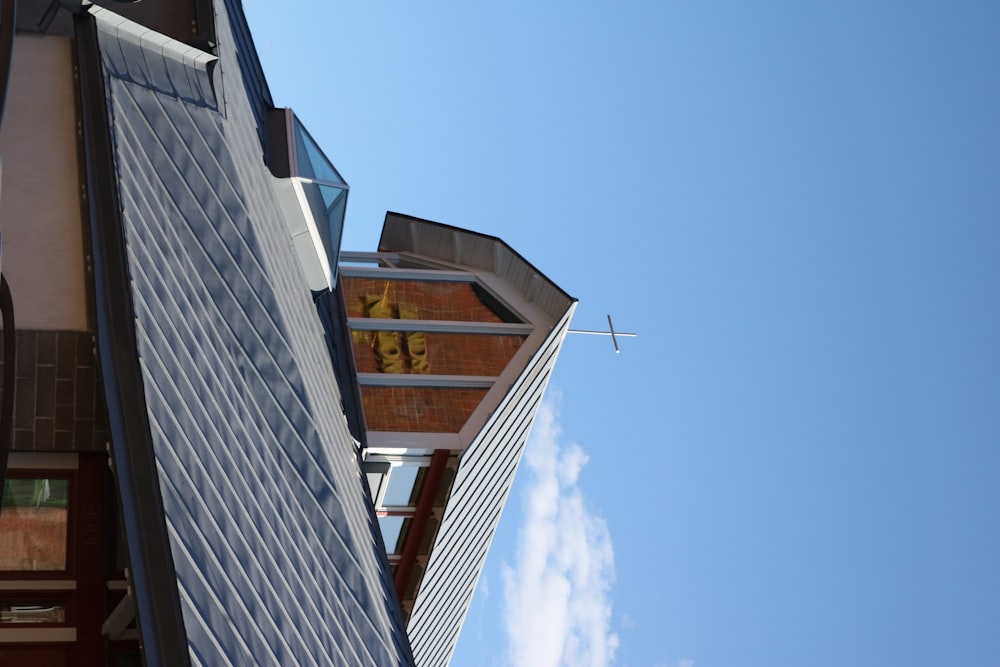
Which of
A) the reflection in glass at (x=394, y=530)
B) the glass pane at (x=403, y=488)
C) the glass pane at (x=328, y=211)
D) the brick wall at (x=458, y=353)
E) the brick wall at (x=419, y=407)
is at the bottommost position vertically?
the reflection in glass at (x=394, y=530)

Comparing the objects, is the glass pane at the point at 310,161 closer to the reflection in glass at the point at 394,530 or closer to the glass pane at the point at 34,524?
the reflection in glass at the point at 394,530

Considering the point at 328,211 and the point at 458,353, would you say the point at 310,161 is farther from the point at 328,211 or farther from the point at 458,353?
the point at 458,353

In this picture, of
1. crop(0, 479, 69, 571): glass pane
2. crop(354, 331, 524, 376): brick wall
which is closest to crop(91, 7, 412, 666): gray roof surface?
crop(0, 479, 69, 571): glass pane

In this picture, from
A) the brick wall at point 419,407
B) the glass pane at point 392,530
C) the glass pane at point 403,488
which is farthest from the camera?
the glass pane at point 392,530

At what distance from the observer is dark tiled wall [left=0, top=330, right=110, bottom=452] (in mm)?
14734

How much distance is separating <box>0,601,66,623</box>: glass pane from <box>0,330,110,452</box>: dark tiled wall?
191 centimetres

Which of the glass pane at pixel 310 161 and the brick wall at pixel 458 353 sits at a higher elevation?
the glass pane at pixel 310 161

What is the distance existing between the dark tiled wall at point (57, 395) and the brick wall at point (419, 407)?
14.7 metres

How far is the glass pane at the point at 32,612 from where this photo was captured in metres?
14.3

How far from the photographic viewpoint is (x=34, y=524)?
48.3ft

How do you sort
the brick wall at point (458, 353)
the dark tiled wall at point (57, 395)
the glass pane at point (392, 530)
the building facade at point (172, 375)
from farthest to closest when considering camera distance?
the brick wall at point (458, 353), the glass pane at point (392, 530), the dark tiled wall at point (57, 395), the building facade at point (172, 375)

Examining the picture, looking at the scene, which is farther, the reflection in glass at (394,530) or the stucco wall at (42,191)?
the reflection in glass at (394,530)

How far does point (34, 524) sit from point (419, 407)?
53.1 feet

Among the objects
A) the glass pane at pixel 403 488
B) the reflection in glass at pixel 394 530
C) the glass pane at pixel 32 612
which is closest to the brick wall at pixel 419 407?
the glass pane at pixel 403 488
